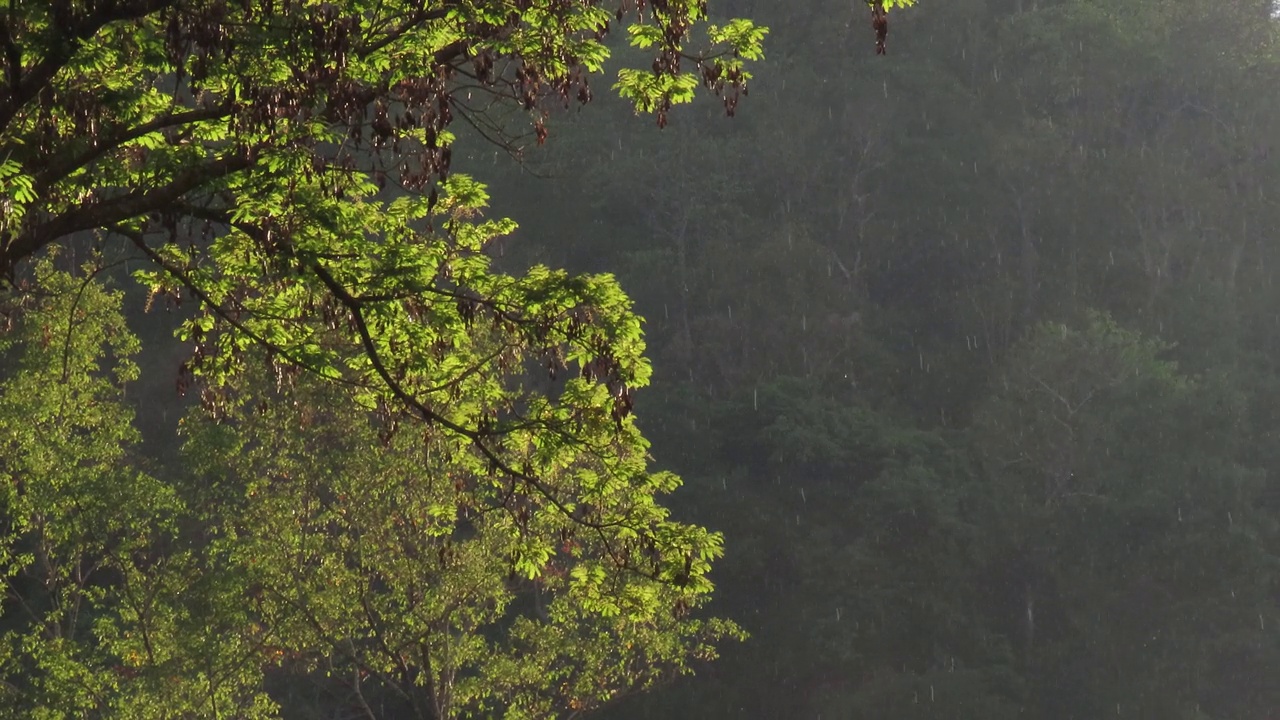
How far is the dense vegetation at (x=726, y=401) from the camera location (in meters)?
8.34

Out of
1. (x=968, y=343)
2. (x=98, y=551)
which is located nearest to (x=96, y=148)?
(x=98, y=551)

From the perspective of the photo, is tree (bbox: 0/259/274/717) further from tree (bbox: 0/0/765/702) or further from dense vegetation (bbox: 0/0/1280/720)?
tree (bbox: 0/0/765/702)

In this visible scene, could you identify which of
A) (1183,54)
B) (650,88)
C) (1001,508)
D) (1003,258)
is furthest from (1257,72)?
(650,88)

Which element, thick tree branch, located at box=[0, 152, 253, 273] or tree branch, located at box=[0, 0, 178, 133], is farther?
thick tree branch, located at box=[0, 152, 253, 273]

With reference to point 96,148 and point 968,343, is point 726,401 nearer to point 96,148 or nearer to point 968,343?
point 968,343

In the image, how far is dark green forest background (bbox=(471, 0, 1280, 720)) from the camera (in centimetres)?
2995

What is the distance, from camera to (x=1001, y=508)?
31.6 metres

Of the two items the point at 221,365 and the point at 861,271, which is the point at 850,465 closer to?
the point at 861,271

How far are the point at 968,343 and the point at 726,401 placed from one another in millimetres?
7348

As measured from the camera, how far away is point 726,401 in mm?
34750

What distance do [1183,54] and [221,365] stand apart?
3460 cm

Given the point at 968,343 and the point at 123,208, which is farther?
the point at 968,343

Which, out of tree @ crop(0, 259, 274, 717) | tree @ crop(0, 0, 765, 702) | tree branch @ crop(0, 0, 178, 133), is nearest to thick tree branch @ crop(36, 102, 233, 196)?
tree @ crop(0, 0, 765, 702)

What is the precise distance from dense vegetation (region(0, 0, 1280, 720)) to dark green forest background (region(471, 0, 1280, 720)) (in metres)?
0.10
